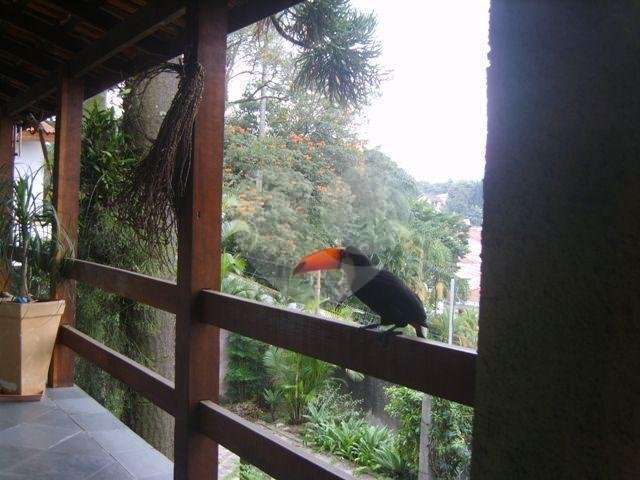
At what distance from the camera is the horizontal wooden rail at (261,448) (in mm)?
1712

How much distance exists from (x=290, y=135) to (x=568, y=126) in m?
7.28

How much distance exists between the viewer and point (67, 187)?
3967mm

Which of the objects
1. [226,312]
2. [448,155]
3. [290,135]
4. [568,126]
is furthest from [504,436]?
[290,135]

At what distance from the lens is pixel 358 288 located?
158cm

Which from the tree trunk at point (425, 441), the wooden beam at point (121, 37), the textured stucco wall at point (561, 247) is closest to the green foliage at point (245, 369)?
the tree trunk at point (425, 441)

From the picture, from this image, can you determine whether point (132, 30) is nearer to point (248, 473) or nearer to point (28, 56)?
point (28, 56)

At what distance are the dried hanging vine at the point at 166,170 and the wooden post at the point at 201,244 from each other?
6cm

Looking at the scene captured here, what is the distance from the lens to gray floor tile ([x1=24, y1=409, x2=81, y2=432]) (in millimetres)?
3199

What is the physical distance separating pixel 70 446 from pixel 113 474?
17.2 inches

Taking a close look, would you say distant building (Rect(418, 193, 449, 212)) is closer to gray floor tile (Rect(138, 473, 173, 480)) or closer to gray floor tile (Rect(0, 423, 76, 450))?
gray floor tile (Rect(138, 473, 173, 480))

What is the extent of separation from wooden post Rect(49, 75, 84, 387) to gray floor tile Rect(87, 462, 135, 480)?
1441mm

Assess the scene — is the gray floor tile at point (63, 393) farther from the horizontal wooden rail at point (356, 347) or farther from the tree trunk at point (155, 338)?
the horizontal wooden rail at point (356, 347)

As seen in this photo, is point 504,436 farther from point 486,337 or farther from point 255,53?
point 255,53

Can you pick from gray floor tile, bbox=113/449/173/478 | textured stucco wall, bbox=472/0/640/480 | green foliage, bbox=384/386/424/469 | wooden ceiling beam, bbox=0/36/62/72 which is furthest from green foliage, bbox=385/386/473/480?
textured stucco wall, bbox=472/0/640/480
